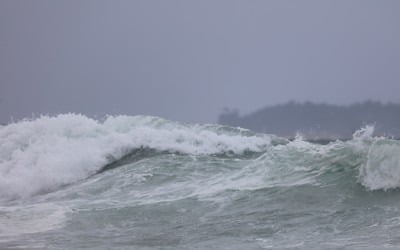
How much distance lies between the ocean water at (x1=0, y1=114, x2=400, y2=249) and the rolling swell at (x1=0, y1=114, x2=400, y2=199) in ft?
0.11

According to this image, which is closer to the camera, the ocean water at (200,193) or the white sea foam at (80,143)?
the ocean water at (200,193)

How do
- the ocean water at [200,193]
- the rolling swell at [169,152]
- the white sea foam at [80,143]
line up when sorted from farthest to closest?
the white sea foam at [80,143], the rolling swell at [169,152], the ocean water at [200,193]

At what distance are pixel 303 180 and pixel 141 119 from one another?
34.6 ft

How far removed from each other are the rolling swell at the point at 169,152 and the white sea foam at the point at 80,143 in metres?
0.02

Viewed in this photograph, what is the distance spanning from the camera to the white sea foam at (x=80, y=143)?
543 inches

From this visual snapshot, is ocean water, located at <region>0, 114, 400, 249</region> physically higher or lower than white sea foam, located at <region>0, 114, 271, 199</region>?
lower

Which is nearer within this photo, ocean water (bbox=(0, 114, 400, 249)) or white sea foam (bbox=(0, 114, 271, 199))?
ocean water (bbox=(0, 114, 400, 249))

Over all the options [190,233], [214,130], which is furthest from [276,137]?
[190,233]

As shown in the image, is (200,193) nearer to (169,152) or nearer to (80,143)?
(169,152)

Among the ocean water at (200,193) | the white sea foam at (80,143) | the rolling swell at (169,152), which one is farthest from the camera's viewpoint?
the white sea foam at (80,143)

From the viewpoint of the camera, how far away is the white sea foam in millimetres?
13797

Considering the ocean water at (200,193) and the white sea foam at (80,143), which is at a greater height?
the white sea foam at (80,143)

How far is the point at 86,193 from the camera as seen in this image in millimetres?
11320

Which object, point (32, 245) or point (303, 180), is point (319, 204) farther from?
point (32, 245)
